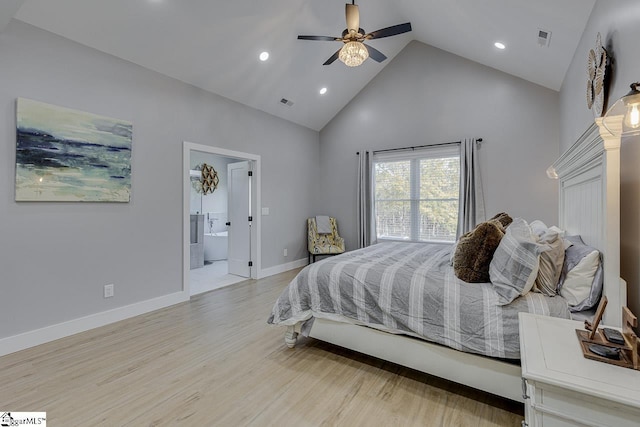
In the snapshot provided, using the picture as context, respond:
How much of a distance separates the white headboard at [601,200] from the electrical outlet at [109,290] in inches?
156

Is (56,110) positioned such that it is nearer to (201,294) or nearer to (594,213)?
(201,294)

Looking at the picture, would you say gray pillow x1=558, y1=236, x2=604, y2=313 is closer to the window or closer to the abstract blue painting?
the window

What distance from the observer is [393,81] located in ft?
17.2

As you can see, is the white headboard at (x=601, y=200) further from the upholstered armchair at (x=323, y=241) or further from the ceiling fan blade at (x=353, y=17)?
the upholstered armchair at (x=323, y=241)

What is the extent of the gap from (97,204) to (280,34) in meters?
2.91

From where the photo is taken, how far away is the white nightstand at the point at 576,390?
88 centimetres

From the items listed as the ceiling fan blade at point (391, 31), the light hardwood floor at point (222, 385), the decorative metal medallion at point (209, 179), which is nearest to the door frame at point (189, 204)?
the light hardwood floor at point (222, 385)

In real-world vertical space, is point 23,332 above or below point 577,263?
below

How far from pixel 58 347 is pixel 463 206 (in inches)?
202

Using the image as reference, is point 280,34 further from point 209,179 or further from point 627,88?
point 209,179

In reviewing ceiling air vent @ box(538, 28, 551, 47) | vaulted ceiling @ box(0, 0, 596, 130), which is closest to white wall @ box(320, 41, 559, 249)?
vaulted ceiling @ box(0, 0, 596, 130)

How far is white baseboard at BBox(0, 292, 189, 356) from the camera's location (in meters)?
2.46

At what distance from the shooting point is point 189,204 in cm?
377

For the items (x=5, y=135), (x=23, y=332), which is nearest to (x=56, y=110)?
(x=5, y=135)
